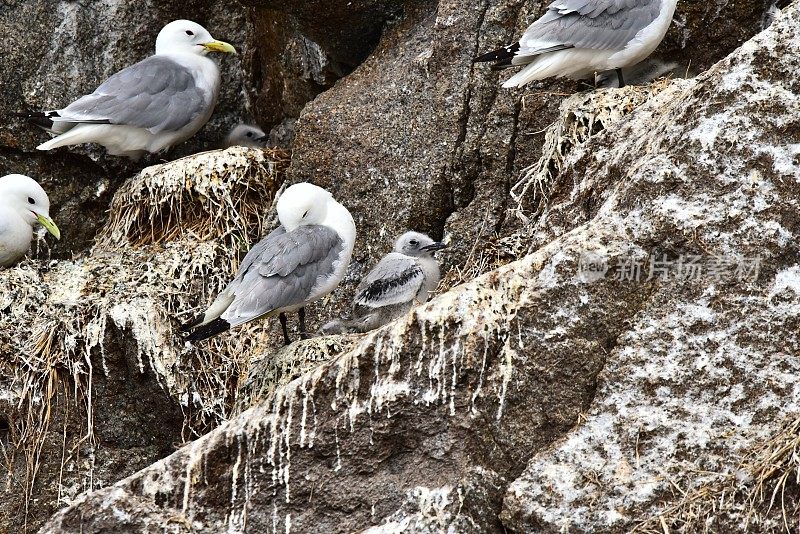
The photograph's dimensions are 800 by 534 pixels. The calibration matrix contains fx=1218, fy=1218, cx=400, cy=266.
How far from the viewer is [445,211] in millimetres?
6891

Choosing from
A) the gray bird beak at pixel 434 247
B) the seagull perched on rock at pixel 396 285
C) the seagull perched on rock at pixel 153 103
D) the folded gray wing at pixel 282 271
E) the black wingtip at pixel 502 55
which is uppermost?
the black wingtip at pixel 502 55

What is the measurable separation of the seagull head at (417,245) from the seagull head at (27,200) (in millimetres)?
2324

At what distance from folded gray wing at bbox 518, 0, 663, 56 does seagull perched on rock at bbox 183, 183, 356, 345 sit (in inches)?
56.4

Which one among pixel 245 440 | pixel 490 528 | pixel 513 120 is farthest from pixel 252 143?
pixel 490 528

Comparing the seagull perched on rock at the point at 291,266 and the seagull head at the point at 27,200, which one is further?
the seagull head at the point at 27,200

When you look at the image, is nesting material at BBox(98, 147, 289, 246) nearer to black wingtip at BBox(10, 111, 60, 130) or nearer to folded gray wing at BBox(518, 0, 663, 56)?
black wingtip at BBox(10, 111, 60, 130)

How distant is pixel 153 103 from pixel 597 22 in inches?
119

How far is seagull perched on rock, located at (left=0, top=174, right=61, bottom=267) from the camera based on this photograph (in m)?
7.46

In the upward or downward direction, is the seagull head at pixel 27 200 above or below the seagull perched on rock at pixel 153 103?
below

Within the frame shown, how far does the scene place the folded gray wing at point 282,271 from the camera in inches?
230

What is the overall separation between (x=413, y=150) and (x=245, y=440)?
2.66 m

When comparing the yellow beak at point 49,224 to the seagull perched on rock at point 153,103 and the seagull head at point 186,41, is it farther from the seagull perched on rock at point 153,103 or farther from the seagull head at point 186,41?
the seagull head at point 186,41

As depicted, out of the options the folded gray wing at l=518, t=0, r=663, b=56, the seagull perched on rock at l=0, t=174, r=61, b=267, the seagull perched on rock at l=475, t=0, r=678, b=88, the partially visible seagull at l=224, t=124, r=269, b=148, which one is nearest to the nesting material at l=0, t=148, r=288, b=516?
the seagull perched on rock at l=0, t=174, r=61, b=267

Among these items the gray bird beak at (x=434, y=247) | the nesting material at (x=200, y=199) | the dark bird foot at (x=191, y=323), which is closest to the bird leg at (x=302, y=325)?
the dark bird foot at (x=191, y=323)
